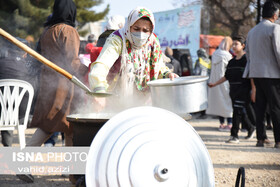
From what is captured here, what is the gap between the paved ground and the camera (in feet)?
12.5

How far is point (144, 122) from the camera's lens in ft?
6.95

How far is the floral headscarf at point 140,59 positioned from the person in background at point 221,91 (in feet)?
15.7

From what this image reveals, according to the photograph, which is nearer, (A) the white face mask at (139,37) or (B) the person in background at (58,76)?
(A) the white face mask at (139,37)

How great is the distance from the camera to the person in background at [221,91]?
24.9 ft

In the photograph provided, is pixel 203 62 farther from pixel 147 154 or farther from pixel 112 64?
pixel 147 154

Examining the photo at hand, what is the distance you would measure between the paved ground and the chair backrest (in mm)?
643

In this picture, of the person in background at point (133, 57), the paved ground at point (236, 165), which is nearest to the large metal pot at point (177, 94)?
the person in background at point (133, 57)

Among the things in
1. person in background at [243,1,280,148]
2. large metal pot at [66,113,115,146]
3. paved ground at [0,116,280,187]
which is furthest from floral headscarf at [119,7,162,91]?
person in background at [243,1,280,148]

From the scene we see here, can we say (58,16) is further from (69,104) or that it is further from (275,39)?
(275,39)

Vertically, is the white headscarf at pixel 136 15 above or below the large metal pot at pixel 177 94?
above

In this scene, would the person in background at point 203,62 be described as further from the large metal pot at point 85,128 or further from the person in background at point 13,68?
the large metal pot at point 85,128

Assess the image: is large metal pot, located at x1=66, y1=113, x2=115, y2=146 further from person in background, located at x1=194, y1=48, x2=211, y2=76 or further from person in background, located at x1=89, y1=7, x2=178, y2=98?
person in background, located at x1=194, y1=48, x2=211, y2=76

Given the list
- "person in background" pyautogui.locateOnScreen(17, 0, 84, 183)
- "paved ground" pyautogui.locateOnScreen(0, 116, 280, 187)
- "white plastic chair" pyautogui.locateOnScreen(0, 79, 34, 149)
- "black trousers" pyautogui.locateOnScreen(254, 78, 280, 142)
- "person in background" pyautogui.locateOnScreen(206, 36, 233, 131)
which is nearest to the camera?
"person in background" pyautogui.locateOnScreen(17, 0, 84, 183)

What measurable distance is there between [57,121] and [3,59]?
1.34 m
